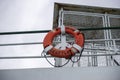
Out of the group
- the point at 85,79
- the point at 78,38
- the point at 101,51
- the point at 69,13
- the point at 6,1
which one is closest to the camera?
the point at 85,79

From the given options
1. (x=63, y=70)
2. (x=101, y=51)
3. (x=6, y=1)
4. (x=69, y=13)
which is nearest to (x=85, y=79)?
(x=63, y=70)

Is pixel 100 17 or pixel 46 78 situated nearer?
pixel 46 78

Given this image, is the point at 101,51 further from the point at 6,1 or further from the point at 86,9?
the point at 6,1

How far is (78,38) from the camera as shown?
9.87ft

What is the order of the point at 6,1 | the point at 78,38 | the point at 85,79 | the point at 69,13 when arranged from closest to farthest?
the point at 85,79, the point at 78,38, the point at 69,13, the point at 6,1

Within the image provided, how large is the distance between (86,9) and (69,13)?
0.51m

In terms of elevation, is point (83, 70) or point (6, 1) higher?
point (6, 1)

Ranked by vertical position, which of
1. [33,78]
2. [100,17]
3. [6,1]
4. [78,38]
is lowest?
[33,78]

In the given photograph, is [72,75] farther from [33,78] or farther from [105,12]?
[105,12]

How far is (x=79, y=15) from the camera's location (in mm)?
6457

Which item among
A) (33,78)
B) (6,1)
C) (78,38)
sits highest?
(6,1)

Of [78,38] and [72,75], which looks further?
[78,38]

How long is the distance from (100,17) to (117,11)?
1.67 feet

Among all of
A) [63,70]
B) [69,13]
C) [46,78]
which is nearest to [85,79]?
[63,70]
